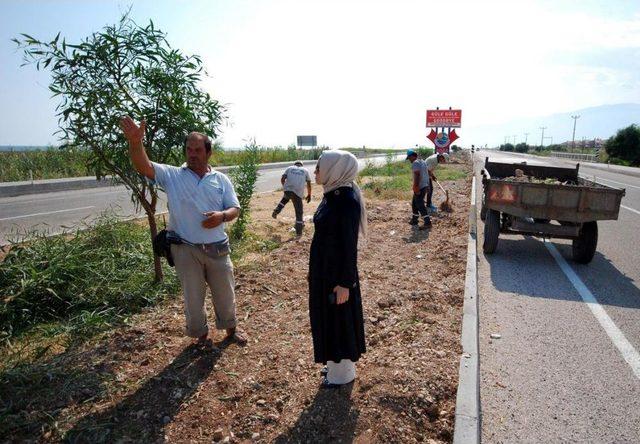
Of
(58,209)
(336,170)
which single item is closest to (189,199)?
(336,170)

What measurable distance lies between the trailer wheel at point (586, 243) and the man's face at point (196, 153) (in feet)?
19.2

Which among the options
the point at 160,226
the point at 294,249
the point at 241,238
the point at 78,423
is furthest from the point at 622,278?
the point at 160,226

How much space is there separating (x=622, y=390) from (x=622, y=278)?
10.8ft

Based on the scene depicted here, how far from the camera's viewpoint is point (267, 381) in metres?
3.23

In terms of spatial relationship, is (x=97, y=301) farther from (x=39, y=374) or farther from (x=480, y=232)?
(x=480, y=232)

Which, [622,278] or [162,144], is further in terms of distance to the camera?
[622,278]

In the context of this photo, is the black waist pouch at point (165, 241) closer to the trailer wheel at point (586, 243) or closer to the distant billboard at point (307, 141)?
the trailer wheel at point (586, 243)

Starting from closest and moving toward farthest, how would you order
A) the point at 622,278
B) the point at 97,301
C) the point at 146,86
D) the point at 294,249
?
the point at 146,86
the point at 97,301
the point at 622,278
the point at 294,249

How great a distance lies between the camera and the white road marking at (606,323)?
3.65 m

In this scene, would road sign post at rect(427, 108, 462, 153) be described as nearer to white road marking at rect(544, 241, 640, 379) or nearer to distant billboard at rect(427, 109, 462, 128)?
distant billboard at rect(427, 109, 462, 128)

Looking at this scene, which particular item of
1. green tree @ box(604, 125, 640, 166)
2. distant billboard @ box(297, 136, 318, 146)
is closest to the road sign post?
distant billboard @ box(297, 136, 318, 146)

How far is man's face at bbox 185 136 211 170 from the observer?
3211 millimetres

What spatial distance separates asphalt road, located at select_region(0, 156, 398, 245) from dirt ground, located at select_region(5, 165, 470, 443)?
5.24 metres

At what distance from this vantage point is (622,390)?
3.19 m
